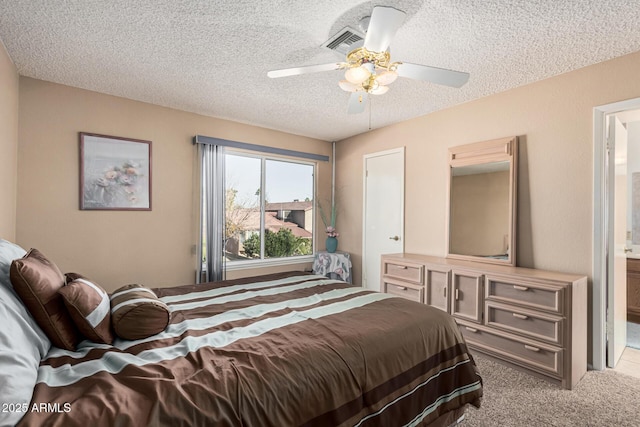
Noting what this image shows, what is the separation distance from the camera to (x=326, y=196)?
4.98 m

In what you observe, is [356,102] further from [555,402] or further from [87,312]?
[555,402]

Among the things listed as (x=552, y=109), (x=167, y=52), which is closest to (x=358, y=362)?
(x=167, y=52)

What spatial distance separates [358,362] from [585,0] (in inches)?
91.5

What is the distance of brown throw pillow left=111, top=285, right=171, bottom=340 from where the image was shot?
A: 4.58 feet

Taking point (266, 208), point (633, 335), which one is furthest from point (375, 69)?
point (633, 335)

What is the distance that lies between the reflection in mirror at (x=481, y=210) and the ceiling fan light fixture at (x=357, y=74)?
1969mm

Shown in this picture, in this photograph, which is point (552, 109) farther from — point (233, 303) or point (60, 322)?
point (60, 322)

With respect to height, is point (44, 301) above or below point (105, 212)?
below

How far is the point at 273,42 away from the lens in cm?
220

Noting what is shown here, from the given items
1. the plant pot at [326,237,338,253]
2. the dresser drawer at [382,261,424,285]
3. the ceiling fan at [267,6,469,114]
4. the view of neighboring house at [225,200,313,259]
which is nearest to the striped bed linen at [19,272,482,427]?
the dresser drawer at [382,261,424,285]

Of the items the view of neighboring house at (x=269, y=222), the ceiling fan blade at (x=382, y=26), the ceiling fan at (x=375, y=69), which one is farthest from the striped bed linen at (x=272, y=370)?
the view of neighboring house at (x=269, y=222)

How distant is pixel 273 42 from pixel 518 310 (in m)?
2.83

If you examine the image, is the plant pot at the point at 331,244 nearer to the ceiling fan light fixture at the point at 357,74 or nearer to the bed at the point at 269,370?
the bed at the point at 269,370

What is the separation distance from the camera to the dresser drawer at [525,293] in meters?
2.30
